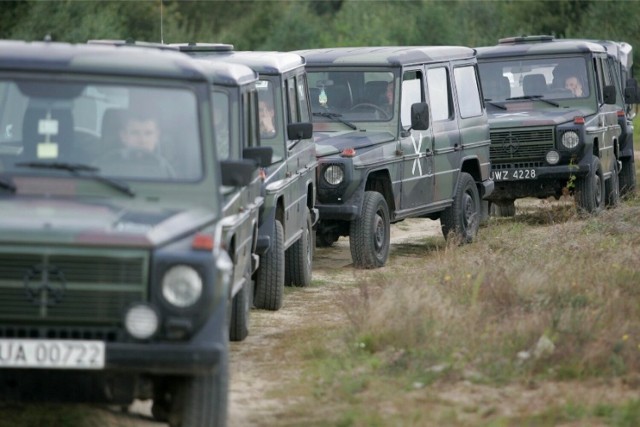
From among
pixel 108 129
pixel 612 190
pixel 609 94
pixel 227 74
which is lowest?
pixel 612 190

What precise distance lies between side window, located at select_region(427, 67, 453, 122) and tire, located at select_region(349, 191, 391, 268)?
141 cm

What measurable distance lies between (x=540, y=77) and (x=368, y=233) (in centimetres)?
525

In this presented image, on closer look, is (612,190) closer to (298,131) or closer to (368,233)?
(368,233)

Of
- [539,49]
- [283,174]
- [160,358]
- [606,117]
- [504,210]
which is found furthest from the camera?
[504,210]

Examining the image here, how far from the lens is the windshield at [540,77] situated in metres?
18.0

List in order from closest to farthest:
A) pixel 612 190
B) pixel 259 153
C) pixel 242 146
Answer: pixel 259 153 → pixel 242 146 → pixel 612 190

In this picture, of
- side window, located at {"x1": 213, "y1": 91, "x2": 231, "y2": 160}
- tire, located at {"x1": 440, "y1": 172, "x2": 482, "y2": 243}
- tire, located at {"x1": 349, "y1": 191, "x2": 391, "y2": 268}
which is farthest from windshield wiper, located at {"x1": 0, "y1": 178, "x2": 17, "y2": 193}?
tire, located at {"x1": 440, "y1": 172, "x2": 482, "y2": 243}

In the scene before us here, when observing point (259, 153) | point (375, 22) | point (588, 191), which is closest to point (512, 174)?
point (588, 191)

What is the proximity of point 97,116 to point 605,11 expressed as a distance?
124 feet

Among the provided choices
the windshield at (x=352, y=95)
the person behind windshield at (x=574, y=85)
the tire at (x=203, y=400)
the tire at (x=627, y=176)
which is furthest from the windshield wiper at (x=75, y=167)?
the tire at (x=627, y=176)

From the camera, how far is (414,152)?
14.4 m

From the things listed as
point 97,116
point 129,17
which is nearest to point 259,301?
point 97,116

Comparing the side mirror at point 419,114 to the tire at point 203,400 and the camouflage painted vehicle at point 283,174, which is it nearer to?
the camouflage painted vehicle at point 283,174

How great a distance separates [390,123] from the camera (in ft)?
46.4
